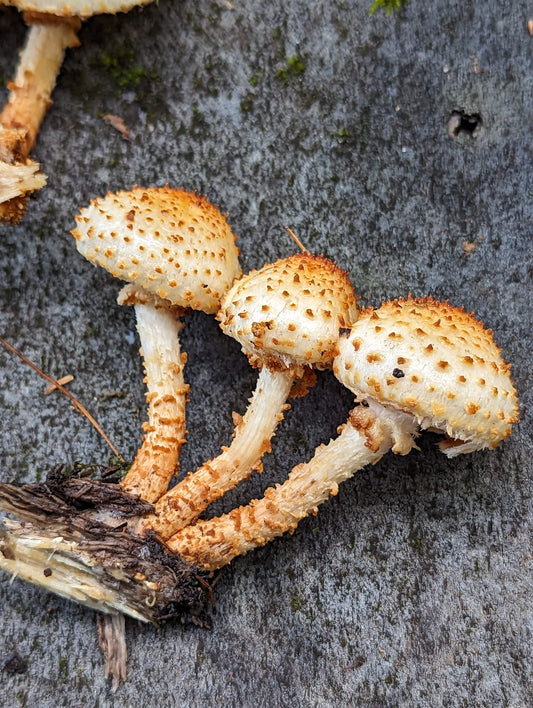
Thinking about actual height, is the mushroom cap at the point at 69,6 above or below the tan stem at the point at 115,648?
above

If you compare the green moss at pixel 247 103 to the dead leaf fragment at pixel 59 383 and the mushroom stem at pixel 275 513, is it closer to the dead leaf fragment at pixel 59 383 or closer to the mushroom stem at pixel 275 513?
the dead leaf fragment at pixel 59 383

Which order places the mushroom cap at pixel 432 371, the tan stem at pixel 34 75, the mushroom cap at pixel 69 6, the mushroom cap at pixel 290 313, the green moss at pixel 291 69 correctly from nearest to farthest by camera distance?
the mushroom cap at pixel 432 371 → the mushroom cap at pixel 290 313 → the mushroom cap at pixel 69 6 → the tan stem at pixel 34 75 → the green moss at pixel 291 69

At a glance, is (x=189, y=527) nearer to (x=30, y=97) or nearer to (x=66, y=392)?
(x=66, y=392)

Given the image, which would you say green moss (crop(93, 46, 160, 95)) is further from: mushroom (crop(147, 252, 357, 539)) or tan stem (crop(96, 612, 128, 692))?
tan stem (crop(96, 612, 128, 692))

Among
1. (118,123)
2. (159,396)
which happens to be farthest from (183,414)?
(118,123)

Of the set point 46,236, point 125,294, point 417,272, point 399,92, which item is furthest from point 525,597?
point 46,236

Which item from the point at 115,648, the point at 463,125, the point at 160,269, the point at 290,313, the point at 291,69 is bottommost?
the point at 115,648

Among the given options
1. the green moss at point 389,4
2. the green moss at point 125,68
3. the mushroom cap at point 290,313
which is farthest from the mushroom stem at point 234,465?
the green moss at point 389,4
